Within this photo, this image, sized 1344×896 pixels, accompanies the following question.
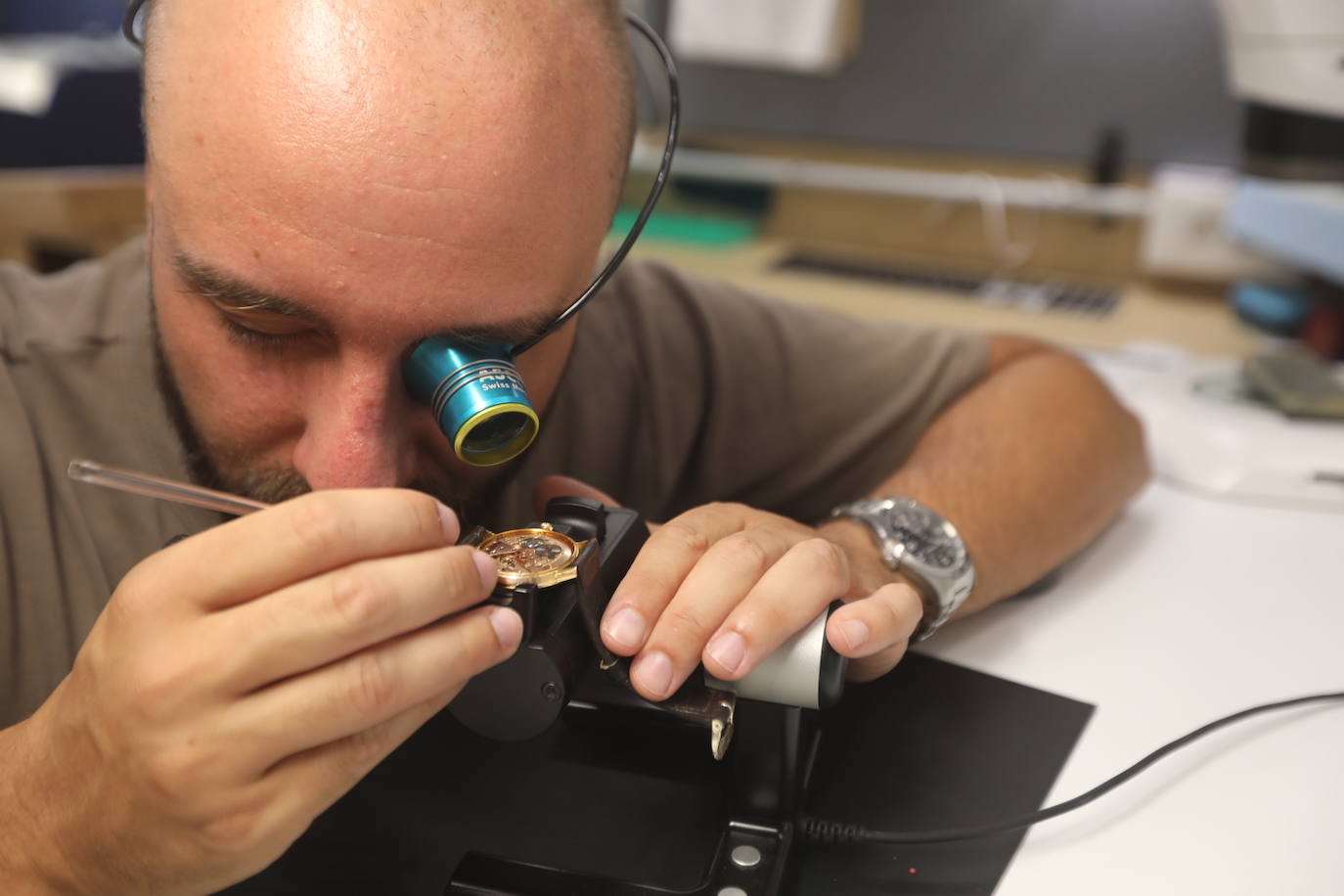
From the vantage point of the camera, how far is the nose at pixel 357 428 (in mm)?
722

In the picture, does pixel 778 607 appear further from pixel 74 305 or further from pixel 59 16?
pixel 59 16

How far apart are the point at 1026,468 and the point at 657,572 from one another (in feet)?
1.69

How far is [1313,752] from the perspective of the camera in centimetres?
77

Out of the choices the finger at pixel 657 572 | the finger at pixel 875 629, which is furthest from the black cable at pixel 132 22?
the finger at pixel 875 629

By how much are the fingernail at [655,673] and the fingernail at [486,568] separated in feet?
0.36

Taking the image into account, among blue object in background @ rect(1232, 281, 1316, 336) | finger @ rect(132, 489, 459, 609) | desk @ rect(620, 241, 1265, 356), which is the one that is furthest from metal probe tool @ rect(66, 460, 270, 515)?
blue object in background @ rect(1232, 281, 1316, 336)

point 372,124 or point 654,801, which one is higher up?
point 372,124

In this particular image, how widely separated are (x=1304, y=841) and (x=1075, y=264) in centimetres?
181

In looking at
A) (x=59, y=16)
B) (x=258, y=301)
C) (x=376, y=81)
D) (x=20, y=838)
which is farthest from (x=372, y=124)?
(x=59, y=16)

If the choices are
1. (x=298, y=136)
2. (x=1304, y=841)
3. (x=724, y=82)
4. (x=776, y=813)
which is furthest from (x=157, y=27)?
(x=724, y=82)

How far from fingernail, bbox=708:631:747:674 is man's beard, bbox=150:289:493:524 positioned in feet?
0.87

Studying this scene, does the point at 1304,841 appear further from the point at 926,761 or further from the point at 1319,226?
the point at 1319,226

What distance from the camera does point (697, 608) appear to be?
66 centimetres

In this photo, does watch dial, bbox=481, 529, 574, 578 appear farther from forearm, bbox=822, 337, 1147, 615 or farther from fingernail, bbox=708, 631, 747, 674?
forearm, bbox=822, 337, 1147, 615
